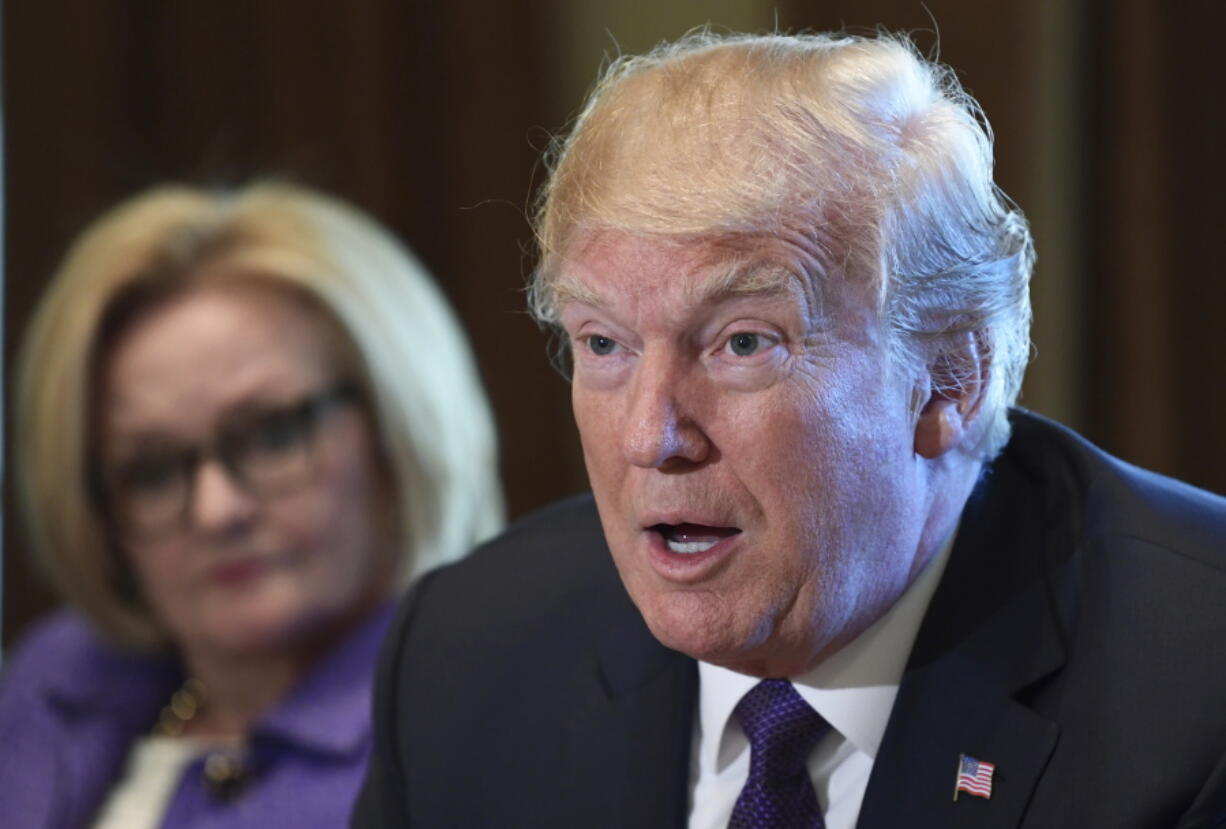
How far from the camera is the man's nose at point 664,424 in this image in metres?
1.34

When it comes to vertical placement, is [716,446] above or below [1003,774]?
above

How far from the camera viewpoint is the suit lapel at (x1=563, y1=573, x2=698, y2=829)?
5.14ft

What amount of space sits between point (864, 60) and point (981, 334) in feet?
0.95

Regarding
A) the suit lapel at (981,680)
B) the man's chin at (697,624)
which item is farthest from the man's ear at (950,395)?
the man's chin at (697,624)

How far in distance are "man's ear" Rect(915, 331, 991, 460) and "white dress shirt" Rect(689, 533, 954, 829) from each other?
15cm

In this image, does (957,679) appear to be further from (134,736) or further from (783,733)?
(134,736)

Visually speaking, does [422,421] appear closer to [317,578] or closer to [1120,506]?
[317,578]

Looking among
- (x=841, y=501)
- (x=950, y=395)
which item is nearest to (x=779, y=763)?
(x=841, y=501)

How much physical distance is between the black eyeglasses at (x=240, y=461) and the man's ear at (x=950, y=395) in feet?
3.80

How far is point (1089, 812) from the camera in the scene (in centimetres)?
136

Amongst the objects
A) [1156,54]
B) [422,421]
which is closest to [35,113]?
[422,421]

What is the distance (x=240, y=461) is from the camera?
2309mm

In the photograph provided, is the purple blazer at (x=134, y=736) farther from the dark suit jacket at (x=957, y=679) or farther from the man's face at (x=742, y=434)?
the man's face at (x=742, y=434)

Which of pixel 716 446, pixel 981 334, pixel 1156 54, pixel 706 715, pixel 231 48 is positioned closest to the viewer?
pixel 716 446
